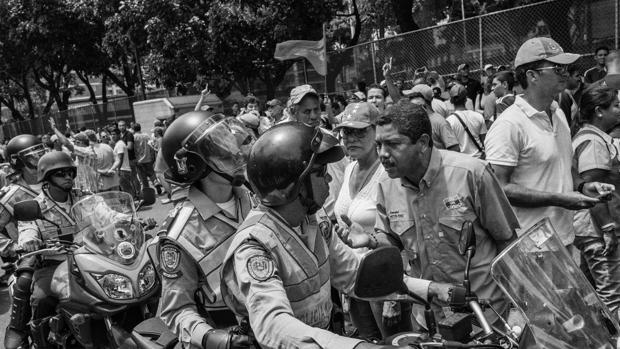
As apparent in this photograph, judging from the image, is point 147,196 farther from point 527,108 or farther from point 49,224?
point 527,108

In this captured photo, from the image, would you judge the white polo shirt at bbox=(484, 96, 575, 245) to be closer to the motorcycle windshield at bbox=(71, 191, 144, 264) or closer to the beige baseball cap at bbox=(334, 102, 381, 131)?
the beige baseball cap at bbox=(334, 102, 381, 131)

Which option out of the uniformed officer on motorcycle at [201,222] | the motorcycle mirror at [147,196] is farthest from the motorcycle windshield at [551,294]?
the motorcycle mirror at [147,196]

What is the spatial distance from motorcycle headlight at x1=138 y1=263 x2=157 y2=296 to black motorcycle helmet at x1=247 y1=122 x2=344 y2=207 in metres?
2.32

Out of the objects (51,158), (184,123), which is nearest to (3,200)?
(51,158)

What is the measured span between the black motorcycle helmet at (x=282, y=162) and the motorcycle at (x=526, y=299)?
0.46m

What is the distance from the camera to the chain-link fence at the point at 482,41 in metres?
9.72

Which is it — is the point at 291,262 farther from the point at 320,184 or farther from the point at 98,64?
the point at 98,64

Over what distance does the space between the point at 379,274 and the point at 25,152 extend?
16.3 ft

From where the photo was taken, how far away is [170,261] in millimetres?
2961

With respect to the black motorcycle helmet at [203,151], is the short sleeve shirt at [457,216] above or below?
below

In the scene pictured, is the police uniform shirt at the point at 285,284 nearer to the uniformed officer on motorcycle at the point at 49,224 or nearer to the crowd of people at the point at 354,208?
the crowd of people at the point at 354,208

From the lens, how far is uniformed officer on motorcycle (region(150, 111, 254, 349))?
2910 mm

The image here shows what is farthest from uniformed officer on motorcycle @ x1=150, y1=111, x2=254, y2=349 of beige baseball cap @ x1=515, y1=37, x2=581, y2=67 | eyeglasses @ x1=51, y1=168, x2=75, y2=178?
eyeglasses @ x1=51, y1=168, x2=75, y2=178

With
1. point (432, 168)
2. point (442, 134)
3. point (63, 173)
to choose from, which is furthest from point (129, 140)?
point (432, 168)
